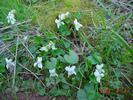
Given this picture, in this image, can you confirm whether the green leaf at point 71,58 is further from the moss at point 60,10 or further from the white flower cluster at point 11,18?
the white flower cluster at point 11,18

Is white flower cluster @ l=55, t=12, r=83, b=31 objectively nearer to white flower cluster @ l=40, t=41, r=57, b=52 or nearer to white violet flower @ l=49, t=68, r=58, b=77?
white flower cluster @ l=40, t=41, r=57, b=52

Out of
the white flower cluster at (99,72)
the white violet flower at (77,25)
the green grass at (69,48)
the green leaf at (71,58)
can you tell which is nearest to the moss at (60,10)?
the green grass at (69,48)

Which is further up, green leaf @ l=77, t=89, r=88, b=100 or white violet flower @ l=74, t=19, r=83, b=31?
white violet flower @ l=74, t=19, r=83, b=31

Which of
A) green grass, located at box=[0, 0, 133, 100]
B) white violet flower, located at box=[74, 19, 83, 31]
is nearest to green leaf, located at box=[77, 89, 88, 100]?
green grass, located at box=[0, 0, 133, 100]

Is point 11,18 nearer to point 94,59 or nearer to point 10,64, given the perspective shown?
point 10,64

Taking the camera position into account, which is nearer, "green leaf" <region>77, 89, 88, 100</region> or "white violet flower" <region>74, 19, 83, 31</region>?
"green leaf" <region>77, 89, 88, 100</region>

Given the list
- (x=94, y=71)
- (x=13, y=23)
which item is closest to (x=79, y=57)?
(x=94, y=71)

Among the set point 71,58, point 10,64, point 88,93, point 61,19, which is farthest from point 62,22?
point 88,93
